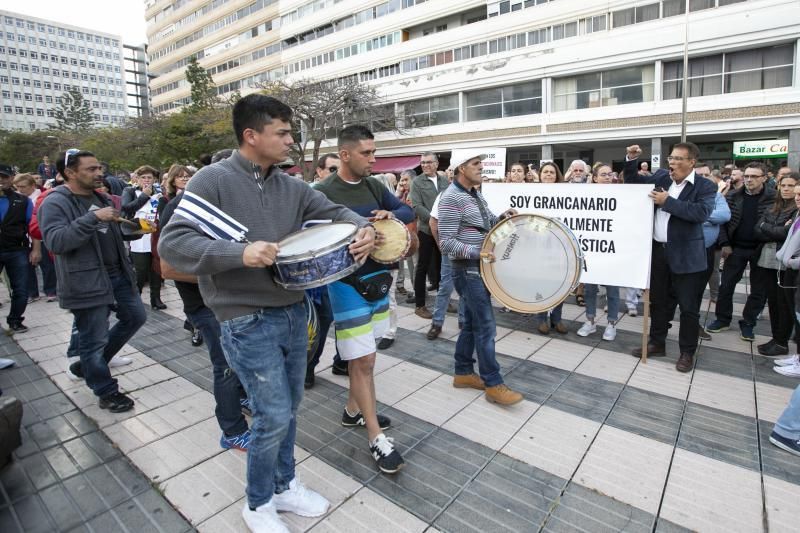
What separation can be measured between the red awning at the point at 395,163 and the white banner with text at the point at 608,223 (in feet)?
88.1

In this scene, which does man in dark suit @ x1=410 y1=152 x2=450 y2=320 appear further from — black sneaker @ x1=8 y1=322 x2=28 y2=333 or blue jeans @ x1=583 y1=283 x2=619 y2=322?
black sneaker @ x1=8 y1=322 x2=28 y2=333

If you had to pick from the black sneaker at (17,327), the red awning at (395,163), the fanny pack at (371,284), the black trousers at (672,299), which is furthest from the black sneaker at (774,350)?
the red awning at (395,163)

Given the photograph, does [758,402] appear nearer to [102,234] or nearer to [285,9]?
[102,234]

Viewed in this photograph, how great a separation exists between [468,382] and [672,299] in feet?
9.20

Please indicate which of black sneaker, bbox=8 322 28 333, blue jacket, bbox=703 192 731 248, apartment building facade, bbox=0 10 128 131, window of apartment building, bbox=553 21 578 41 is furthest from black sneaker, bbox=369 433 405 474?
apartment building facade, bbox=0 10 128 131

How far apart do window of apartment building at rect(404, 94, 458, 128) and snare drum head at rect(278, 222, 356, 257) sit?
2956 cm

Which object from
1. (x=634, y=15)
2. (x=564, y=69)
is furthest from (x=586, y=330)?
(x=634, y=15)

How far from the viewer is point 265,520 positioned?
2.33 meters

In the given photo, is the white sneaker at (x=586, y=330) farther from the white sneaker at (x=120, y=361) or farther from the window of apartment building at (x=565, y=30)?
the window of apartment building at (x=565, y=30)

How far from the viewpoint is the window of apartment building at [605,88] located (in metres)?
23.3

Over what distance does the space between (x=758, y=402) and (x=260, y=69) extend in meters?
50.0

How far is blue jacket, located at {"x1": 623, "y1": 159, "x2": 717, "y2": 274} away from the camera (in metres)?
4.34

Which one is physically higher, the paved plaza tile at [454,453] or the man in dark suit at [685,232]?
the man in dark suit at [685,232]

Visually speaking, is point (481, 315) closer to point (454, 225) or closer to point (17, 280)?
point (454, 225)
